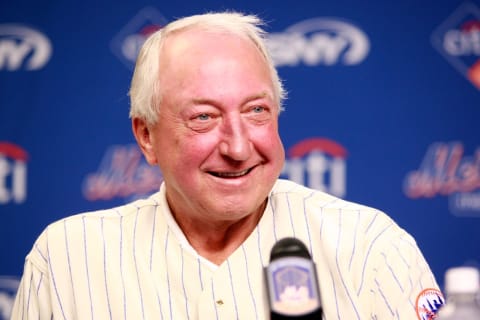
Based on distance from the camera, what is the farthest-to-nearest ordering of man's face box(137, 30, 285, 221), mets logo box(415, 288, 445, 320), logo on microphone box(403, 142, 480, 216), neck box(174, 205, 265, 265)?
logo on microphone box(403, 142, 480, 216) → neck box(174, 205, 265, 265) → man's face box(137, 30, 285, 221) → mets logo box(415, 288, 445, 320)

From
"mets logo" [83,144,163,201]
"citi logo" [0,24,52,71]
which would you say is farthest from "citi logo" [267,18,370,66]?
"citi logo" [0,24,52,71]

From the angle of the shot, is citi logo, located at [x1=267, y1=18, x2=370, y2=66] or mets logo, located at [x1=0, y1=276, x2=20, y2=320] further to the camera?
mets logo, located at [x1=0, y1=276, x2=20, y2=320]

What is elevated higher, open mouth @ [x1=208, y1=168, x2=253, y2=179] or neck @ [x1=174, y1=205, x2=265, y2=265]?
open mouth @ [x1=208, y1=168, x2=253, y2=179]

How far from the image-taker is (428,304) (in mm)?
1477

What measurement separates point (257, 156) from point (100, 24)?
1.91 metres

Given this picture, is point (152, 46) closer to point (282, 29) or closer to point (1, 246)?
point (282, 29)

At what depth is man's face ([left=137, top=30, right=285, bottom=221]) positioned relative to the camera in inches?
61.4

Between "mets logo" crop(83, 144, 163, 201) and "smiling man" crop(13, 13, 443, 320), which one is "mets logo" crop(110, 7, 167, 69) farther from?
"smiling man" crop(13, 13, 443, 320)

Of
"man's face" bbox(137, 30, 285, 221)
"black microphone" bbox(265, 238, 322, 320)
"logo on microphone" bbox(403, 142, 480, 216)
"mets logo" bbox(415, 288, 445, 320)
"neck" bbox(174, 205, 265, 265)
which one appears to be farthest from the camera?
"logo on microphone" bbox(403, 142, 480, 216)

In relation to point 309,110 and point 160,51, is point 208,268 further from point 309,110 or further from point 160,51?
point 309,110

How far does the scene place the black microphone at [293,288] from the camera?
3.49 feet

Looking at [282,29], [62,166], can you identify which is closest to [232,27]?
[282,29]

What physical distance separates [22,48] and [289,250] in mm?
2422

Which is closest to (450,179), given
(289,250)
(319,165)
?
(319,165)
